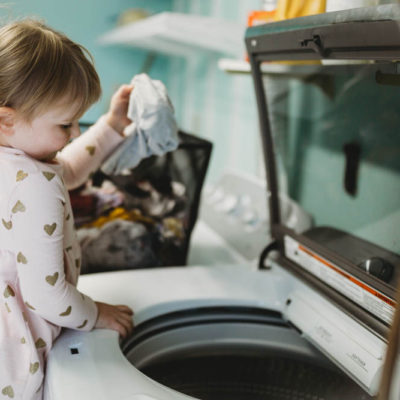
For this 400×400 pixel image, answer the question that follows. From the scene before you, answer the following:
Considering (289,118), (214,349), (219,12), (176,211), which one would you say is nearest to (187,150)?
(176,211)

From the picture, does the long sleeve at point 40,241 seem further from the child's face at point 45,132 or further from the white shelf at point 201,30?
the white shelf at point 201,30

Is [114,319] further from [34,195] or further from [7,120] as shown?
[7,120]

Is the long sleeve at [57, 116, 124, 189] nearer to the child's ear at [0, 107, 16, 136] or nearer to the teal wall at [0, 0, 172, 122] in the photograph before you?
the child's ear at [0, 107, 16, 136]

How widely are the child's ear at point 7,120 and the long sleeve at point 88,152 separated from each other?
9.9 inches

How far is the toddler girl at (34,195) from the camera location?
2.51ft

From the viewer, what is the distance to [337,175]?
125cm

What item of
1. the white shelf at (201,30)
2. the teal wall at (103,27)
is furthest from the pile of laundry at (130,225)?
the teal wall at (103,27)

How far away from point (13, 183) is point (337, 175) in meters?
0.83

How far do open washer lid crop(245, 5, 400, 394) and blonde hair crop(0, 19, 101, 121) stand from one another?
434mm

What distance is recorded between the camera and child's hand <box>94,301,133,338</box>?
0.92 meters

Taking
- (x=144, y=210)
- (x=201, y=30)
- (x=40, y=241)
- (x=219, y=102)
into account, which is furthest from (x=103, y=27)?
(x=40, y=241)

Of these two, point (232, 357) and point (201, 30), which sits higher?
point (201, 30)

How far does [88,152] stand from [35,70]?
35 cm

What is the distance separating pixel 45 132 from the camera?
31.9 inches
